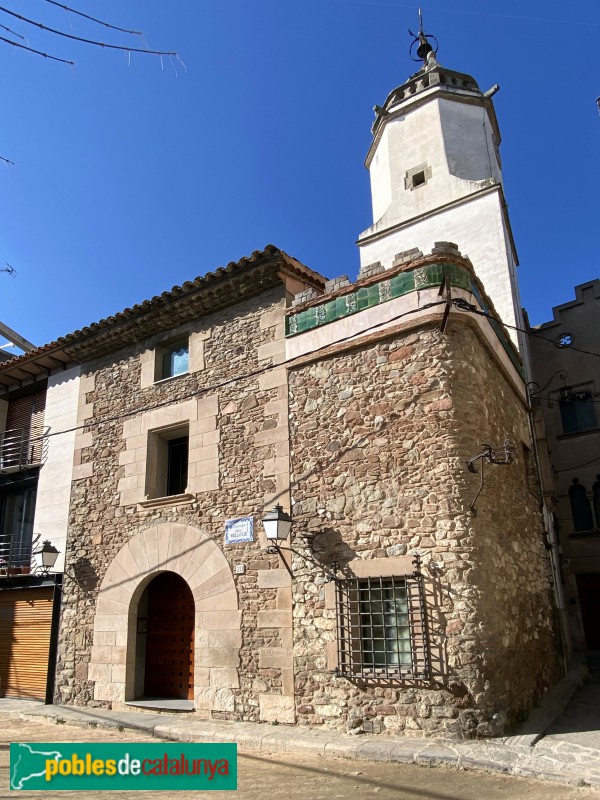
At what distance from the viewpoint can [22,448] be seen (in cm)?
1231

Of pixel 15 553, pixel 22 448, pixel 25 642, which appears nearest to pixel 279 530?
pixel 25 642

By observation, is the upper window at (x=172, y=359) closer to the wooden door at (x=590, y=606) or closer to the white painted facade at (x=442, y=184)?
the white painted facade at (x=442, y=184)

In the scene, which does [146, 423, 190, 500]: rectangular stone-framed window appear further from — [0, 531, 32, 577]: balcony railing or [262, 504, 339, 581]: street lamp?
[0, 531, 32, 577]: balcony railing

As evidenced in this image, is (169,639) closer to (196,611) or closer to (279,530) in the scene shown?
(196,611)

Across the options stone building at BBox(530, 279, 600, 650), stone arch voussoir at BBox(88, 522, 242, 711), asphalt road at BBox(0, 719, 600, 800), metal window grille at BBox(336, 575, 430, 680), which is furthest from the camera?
stone building at BBox(530, 279, 600, 650)

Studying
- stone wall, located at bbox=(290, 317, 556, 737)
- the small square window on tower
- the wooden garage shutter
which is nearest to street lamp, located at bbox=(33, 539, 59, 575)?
the wooden garage shutter

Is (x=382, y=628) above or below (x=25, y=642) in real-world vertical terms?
above

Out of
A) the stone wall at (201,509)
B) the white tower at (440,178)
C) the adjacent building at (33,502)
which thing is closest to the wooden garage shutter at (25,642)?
the adjacent building at (33,502)

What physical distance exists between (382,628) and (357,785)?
6.32 ft

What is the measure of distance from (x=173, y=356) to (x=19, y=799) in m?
6.98

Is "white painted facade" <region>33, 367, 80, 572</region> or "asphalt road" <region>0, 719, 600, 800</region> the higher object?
"white painted facade" <region>33, 367, 80, 572</region>

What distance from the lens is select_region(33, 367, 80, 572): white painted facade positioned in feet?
35.7

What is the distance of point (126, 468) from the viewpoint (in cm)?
1012

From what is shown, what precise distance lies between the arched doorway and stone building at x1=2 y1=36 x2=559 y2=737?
35 millimetres
